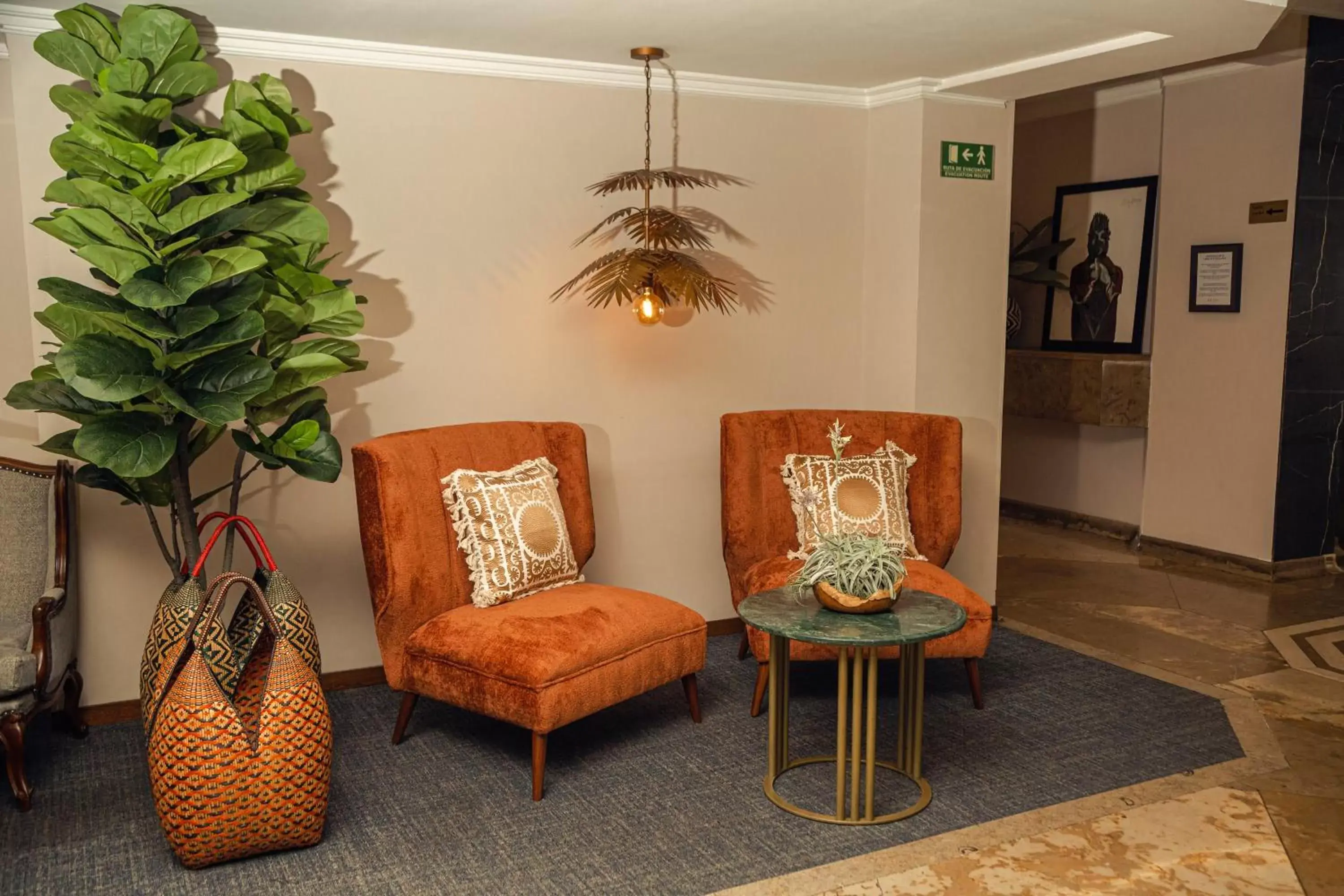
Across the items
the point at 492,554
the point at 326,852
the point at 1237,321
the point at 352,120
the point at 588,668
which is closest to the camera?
the point at 326,852

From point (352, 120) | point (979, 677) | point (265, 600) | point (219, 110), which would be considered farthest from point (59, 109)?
point (979, 677)

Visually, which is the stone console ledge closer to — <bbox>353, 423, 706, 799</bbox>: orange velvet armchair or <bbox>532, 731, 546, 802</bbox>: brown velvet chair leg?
<bbox>353, 423, 706, 799</bbox>: orange velvet armchair

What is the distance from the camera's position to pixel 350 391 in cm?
385

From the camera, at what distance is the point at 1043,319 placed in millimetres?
6574

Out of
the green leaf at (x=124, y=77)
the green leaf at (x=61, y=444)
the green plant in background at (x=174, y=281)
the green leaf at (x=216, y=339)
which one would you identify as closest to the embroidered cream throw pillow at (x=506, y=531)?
the green plant in background at (x=174, y=281)

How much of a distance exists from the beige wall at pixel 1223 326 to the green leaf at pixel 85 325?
186 inches

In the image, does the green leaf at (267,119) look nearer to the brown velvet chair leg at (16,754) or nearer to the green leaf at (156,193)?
the green leaf at (156,193)

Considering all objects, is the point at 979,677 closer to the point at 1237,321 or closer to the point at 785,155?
the point at 785,155

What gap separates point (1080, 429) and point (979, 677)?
299 cm

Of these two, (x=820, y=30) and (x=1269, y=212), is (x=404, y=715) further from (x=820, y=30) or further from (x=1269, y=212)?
(x=1269, y=212)

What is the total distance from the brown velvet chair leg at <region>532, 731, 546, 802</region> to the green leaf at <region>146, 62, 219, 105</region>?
197 centimetres

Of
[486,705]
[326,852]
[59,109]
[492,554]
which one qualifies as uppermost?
[59,109]

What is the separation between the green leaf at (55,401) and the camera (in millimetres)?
2928

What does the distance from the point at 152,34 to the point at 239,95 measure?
0.27 m
